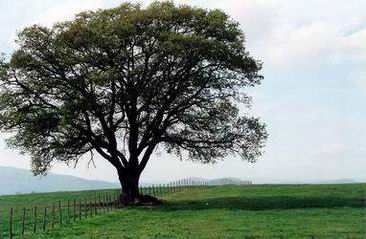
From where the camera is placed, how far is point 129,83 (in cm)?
5469

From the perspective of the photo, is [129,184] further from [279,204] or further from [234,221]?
[234,221]

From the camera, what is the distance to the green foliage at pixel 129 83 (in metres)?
53.8

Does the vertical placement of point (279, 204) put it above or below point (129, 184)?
below

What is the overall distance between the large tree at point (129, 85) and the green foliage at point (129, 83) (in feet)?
0.31

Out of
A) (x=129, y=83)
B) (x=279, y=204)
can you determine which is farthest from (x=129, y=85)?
(x=279, y=204)

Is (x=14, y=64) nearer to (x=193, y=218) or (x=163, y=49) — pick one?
(x=163, y=49)

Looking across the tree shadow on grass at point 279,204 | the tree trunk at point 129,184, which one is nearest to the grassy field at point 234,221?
the tree shadow on grass at point 279,204

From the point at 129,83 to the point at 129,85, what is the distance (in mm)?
190

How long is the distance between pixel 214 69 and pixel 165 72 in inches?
192

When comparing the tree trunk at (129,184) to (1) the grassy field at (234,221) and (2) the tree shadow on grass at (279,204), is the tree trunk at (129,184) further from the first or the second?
(1) the grassy field at (234,221)

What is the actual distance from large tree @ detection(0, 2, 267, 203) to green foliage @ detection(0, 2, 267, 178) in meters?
0.10

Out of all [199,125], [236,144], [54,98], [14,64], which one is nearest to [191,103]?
[199,125]

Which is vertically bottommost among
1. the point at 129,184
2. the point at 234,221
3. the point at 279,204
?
the point at 234,221

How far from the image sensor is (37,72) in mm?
55219
